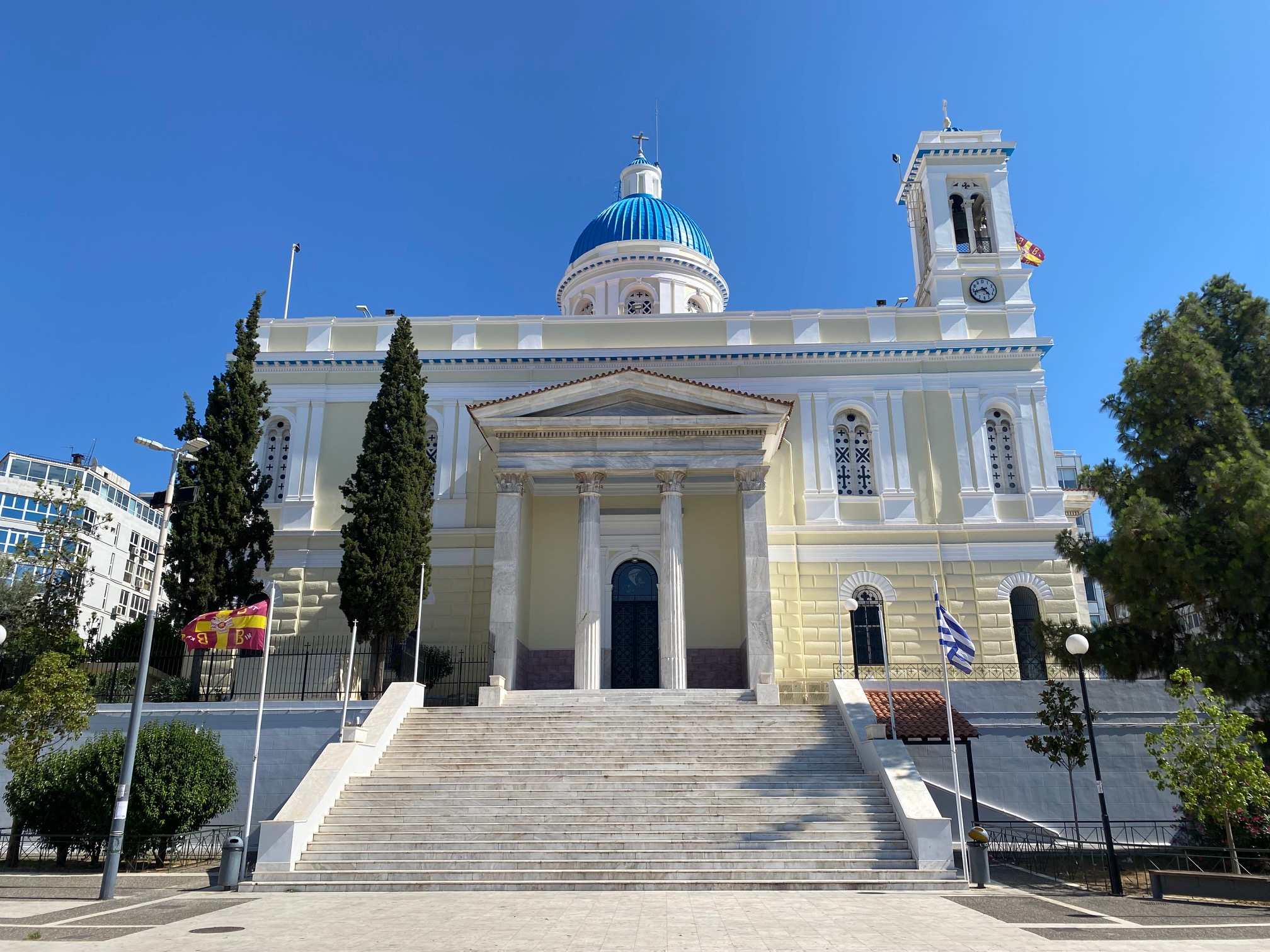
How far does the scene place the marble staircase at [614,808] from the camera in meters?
14.1

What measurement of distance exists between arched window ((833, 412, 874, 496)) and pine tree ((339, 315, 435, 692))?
40.1 feet

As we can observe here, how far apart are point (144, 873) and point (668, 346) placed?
792 inches

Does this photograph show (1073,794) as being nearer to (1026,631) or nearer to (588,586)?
(1026,631)

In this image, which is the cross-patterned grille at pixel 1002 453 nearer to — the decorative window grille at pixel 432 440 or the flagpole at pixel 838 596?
the flagpole at pixel 838 596

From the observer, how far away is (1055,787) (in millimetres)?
20453

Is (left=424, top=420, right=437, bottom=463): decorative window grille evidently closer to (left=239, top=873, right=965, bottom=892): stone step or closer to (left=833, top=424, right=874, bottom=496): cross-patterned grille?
(left=833, top=424, right=874, bottom=496): cross-patterned grille

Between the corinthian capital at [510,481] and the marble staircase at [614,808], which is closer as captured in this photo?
the marble staircase at [614,808]

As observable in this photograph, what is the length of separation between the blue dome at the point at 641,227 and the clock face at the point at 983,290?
36.3ft

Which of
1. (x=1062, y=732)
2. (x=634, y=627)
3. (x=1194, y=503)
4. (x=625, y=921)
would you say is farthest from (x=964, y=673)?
(x=625, y=921)

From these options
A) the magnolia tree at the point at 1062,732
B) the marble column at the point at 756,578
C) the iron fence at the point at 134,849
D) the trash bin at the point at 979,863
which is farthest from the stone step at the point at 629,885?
the marble column at the point at 756,578

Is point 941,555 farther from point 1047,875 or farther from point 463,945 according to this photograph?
point 463,945

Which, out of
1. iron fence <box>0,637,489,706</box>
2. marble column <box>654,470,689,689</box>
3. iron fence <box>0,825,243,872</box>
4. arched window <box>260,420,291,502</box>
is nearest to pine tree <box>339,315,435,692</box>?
iron fence <box>0,637,489,706</box>

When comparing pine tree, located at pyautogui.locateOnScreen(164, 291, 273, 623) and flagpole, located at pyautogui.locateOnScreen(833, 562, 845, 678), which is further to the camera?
flagpole, located at pyautogui.locateOnScreen(833, 562, 845, 678)

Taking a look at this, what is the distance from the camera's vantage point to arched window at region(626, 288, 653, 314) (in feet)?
116
